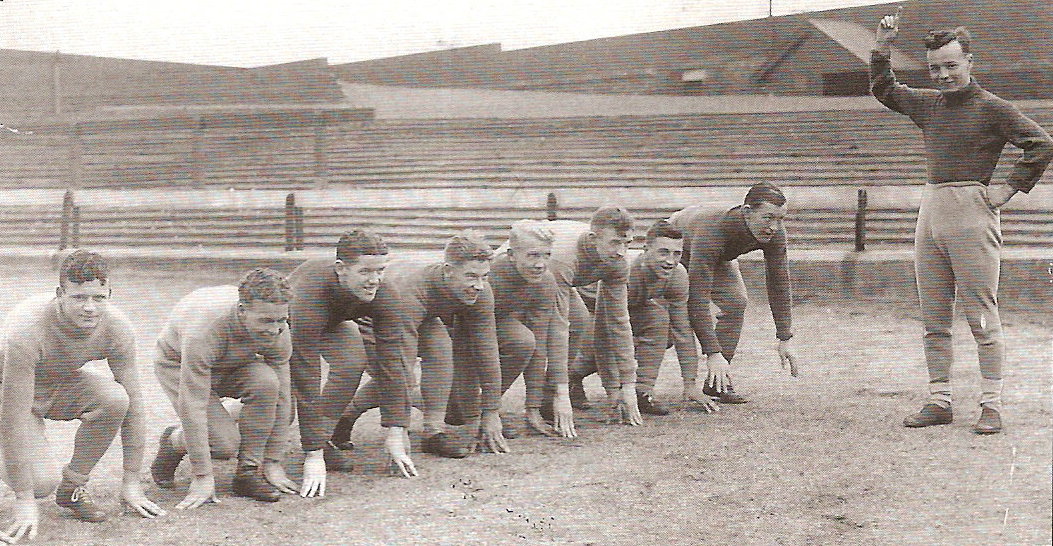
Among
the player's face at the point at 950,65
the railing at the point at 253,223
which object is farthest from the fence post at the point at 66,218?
the player's face at the point at 950,65

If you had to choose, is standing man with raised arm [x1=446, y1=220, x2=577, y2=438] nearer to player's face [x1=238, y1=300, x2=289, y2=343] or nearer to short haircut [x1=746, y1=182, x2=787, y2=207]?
short haircut [x1=746, y1=182, x2=787, y2=207]

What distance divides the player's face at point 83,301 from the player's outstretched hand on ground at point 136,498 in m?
0.56

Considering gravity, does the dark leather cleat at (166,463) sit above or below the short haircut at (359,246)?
below

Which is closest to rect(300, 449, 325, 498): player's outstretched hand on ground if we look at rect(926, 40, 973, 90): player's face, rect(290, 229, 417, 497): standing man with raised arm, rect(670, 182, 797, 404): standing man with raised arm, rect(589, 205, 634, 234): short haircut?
rect(290, 229, 417, 497): standing man with raised arm

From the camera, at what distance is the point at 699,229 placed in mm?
5023

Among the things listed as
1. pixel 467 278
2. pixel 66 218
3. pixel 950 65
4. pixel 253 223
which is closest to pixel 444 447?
pixel 467 278

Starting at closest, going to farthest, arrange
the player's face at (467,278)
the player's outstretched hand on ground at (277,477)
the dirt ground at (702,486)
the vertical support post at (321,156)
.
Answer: the dirt ground at (702,486)
the player's outstretched hand on ground at (277,477)
the player's face at (467,278)
the vertical support post at (321,156)

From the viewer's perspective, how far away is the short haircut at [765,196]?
Result: 4.71 m

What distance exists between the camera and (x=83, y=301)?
3.01 m

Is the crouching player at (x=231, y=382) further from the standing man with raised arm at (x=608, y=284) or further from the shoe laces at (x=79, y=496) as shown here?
the standing man with raised arm at (x=608, y=284)

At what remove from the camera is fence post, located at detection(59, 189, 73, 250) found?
35.6 ft

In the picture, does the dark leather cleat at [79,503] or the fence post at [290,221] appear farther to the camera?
the fence post at [290,221]

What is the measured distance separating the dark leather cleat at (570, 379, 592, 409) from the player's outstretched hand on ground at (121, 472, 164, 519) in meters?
2.29

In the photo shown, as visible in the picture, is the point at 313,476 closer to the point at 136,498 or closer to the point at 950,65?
the point at 136,498
